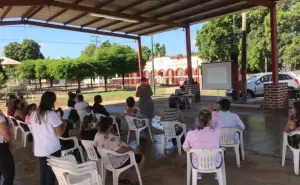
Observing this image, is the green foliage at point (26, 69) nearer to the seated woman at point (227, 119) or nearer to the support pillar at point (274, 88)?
the support pillar at point (274, 88)

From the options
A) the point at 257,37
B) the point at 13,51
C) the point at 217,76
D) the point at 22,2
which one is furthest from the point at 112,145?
the point at 13,51

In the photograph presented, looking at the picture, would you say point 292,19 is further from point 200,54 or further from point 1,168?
point 1,168

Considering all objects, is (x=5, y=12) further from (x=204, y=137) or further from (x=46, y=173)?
(x=204, y=137)

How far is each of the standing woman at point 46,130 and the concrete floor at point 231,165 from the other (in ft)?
3.39

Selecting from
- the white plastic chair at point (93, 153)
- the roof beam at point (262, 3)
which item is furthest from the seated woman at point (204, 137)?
the roof beam at point (262, 3)

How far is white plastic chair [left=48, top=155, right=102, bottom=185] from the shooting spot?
8.91 ft

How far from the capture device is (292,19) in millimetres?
20703

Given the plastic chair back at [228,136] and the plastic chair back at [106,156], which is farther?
the plastic chair back at [228,136]

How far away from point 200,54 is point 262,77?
1075cm

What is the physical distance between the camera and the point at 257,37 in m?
22.0

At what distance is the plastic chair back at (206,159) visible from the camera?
3152 mm

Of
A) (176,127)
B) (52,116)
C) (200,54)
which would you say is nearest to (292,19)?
(200,54)

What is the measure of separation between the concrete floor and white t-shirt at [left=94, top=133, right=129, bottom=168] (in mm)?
565

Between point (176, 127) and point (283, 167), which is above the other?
point (176, 127)
